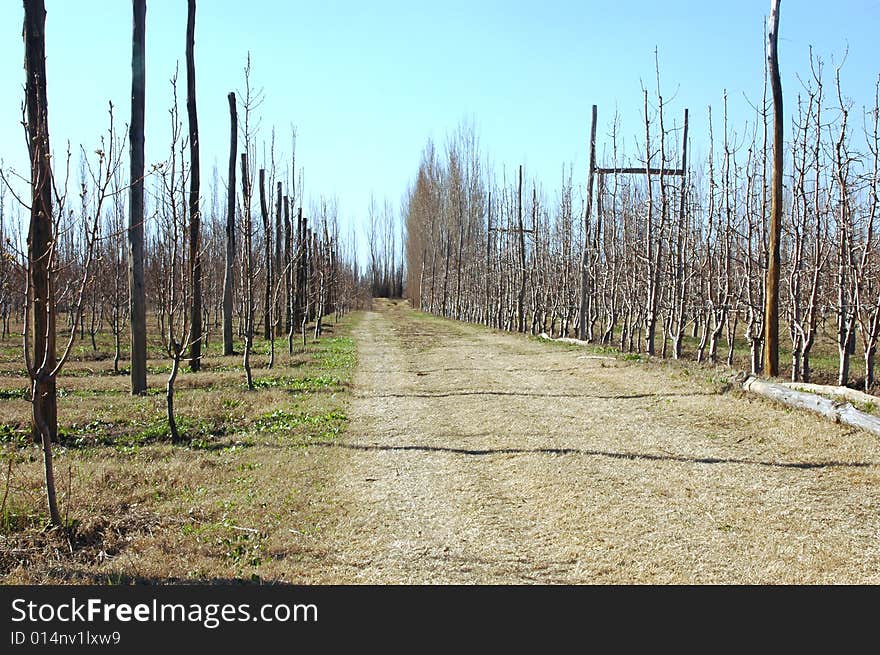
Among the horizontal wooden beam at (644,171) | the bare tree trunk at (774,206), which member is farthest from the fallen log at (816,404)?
the horizontal wooden beam at (644,171)

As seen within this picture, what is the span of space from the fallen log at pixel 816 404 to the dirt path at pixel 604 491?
5.9 inches

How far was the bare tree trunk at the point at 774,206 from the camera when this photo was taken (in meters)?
11.1

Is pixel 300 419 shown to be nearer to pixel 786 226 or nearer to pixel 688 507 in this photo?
pixel 688 507

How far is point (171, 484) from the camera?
6488mm

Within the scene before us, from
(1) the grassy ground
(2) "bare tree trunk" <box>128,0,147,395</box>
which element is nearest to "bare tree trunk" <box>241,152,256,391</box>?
(1) the grassy ground

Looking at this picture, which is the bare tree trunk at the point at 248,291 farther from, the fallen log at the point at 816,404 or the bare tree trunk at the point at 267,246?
the fallen log at the point at 816,404

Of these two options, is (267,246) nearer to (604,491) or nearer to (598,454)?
(598,454)

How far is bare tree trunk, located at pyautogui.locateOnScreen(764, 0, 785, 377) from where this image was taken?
36.3ft

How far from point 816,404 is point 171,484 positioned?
7.14 meters

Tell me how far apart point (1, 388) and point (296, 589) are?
976cm

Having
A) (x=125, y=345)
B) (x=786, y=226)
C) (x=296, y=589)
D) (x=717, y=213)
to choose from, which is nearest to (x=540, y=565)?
(x=296, y=589)

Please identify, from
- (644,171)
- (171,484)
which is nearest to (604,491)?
(171,484)

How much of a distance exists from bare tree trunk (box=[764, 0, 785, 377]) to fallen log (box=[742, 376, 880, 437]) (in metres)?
1.22

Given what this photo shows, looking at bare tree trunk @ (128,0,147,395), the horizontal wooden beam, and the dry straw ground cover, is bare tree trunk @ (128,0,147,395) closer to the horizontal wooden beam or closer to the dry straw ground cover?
the dry straw ground cover
